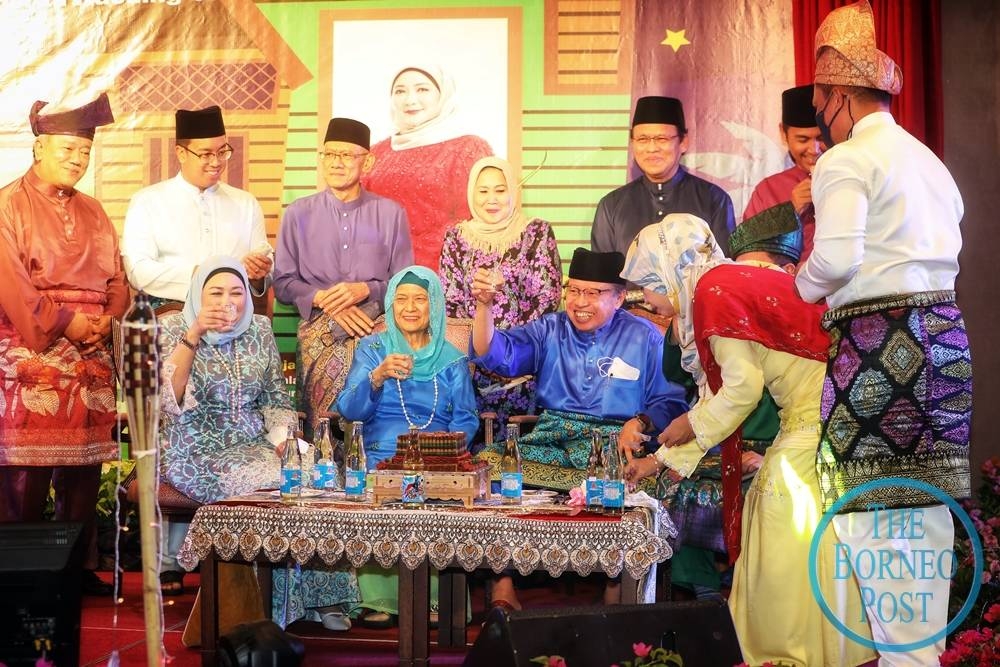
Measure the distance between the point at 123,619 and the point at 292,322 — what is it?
181 centimetres

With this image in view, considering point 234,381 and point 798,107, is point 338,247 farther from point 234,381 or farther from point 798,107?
point 798,107

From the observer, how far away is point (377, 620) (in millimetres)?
4426

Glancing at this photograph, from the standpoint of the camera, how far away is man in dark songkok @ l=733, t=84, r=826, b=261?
5.48 metres

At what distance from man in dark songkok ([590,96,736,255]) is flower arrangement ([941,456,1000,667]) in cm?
171

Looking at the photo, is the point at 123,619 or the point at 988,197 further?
the point at 988,197

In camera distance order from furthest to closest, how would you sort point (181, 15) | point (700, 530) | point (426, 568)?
point (181, 15)
point (700, 530)
point (426, 568)

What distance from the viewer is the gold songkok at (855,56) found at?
10.1 ft

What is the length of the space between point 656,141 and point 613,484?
8.59 feet

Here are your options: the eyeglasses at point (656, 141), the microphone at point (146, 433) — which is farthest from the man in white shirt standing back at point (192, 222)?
the microphone at point (146, 433)

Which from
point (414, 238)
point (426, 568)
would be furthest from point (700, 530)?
point (414, 238)

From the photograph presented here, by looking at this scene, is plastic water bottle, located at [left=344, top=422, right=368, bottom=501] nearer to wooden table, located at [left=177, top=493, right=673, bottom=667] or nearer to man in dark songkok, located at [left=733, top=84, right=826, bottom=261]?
wooden table, located at [left=177, top=493, right=673, bottom=667]

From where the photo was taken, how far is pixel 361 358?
15.6 feet

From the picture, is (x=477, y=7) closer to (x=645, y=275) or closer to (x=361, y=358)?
(x=361, y=358)

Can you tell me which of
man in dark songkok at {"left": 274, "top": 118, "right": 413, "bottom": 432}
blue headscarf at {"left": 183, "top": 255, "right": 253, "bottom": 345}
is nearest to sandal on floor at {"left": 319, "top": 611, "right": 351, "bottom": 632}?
blue headscarf at {"left": 183, "top": 255, "right": 253, "bottom": 345}
